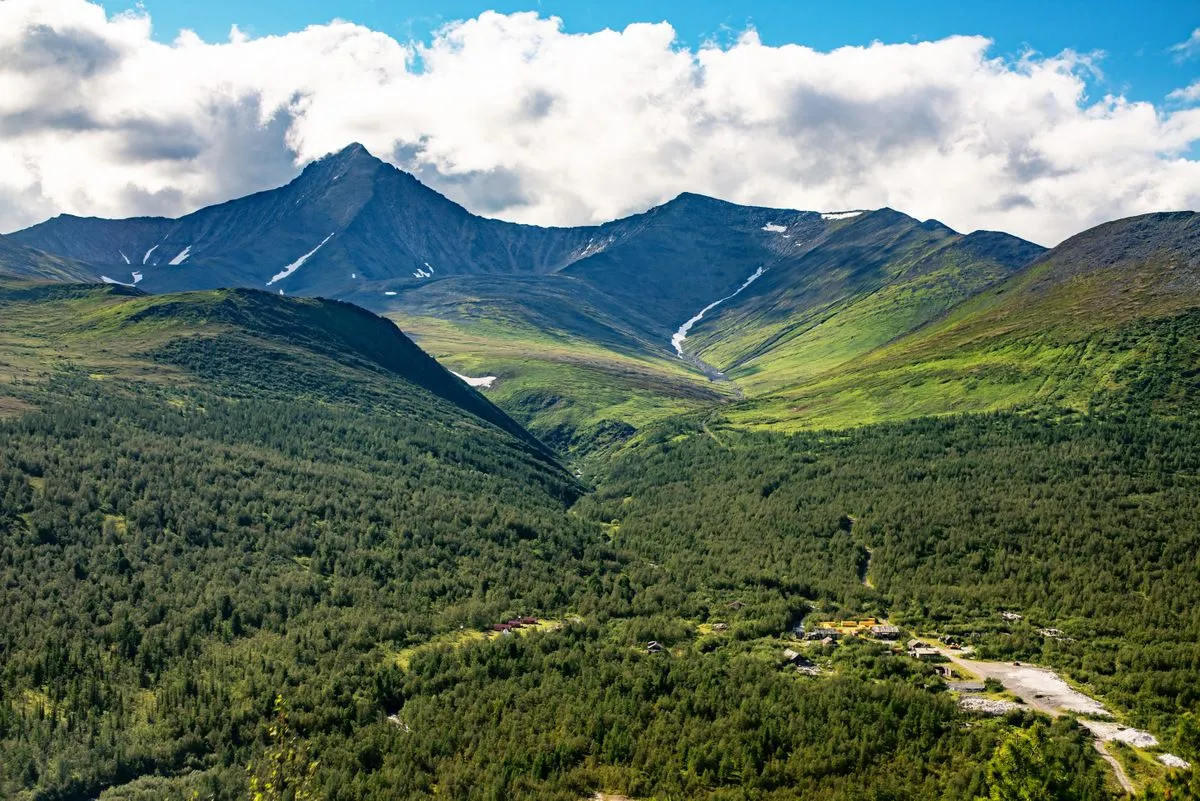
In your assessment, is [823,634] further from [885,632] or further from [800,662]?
[800,662]

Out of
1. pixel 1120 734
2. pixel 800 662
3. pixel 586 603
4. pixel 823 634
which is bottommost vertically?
pixel 586 603

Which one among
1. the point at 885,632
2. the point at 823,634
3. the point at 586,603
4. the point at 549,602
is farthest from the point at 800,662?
the point at 549,602

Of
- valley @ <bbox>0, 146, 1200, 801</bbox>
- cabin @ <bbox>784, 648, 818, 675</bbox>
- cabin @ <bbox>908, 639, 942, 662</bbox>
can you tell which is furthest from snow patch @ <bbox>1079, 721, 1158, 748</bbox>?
cabin @ <bbox>784, 648, 818, 675</bbox>

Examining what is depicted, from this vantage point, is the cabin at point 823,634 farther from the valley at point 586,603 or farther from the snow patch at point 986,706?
the snow patch at point 986,706

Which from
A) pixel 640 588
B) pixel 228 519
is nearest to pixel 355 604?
pixel 228 519

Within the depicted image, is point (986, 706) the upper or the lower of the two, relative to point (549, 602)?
upper

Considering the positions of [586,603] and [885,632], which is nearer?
[885,632]

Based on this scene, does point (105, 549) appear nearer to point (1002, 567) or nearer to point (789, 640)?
point (789, 640)

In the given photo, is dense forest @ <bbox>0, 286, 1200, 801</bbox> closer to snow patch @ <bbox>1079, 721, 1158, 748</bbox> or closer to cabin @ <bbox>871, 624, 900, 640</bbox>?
snow patch @ <bbox>1079, 721, 1158, 748</bbox>

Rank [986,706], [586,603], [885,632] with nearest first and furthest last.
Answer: [986,706] → [885,632] → [586,603]

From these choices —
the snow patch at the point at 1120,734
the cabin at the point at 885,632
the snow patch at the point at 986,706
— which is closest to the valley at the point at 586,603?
the snow patch at the point at 1120,734
